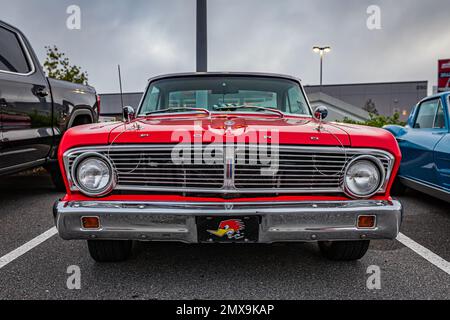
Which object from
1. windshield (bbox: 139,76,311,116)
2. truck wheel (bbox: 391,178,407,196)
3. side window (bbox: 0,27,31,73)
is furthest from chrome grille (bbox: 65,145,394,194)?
truck wheel (bbox: 391,178,407,196)

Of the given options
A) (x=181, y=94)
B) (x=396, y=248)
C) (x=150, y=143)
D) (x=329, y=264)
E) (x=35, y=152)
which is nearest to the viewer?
(x=150, y=143)

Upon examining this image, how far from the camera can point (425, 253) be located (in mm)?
3025

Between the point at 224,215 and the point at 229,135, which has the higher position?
the point at 229,135

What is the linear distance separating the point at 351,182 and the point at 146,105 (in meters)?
2.03

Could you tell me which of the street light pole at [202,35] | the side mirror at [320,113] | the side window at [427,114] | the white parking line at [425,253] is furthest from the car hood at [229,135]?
the street light pole at [202,35]

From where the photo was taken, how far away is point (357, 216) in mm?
2221

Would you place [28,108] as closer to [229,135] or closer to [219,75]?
[219,75]

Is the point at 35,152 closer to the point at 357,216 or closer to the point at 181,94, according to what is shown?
the point at 181,94

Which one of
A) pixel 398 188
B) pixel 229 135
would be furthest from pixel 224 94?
pixel 398 188

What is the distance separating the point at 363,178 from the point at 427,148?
222 cm

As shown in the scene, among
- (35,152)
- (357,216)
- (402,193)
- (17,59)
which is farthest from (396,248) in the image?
(17,59)

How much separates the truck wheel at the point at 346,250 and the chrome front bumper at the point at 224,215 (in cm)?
46

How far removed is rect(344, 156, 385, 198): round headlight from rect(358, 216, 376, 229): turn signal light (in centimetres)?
14

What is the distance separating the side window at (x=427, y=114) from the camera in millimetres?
4439
